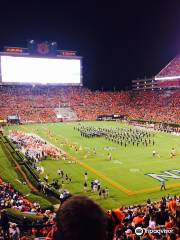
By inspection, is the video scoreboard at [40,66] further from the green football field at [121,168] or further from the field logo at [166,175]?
the field logo at [166,175]

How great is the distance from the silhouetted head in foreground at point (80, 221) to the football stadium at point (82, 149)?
0.07m

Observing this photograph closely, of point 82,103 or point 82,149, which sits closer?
point 82,149

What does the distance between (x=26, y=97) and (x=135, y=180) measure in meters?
65.8

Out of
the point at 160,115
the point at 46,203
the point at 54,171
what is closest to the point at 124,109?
the point at 160,115

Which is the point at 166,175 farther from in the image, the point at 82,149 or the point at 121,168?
the point at 82,149

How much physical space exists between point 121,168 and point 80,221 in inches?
1041

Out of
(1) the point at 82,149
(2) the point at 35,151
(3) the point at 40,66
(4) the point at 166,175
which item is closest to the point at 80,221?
(4) the point at 166,175

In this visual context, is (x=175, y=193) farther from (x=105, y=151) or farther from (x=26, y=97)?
(x=26, y=97)

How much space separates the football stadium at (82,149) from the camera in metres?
12.4

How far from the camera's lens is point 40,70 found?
83.6 metres

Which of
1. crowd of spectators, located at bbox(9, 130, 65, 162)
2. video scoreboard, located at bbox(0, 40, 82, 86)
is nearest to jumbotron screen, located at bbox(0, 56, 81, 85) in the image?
video scoreboard, located at bbox(0, 40, 82, 86)

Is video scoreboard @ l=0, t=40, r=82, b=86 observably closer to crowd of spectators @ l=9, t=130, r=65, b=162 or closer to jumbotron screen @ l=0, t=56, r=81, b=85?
jumbotron screen @ l=0, t=56, r=81, b=85

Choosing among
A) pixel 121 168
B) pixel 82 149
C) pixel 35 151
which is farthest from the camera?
pixel 82 149

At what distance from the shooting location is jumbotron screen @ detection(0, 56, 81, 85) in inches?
3164
